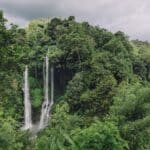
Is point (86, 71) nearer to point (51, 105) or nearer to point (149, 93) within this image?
point (51, 105)

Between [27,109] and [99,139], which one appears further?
[27,109]

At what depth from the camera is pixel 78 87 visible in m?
47.5

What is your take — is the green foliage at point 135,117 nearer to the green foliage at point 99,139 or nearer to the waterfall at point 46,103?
the green foliage at point 99,139

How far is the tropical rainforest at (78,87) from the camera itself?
2873 cm

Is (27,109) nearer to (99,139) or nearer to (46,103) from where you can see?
(46,103)

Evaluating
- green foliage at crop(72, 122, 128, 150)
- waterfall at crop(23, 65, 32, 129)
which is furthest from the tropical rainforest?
waterfall at crop(23, 65, 32, 129)

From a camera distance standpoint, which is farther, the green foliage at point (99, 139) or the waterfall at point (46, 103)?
the waterfall at point (46, 103)

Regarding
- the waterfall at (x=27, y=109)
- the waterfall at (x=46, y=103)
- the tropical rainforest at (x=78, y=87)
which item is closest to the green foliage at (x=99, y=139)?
the tropical rainforest at (x=78, y=87)

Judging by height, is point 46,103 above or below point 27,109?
above

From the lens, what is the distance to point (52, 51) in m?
54.6

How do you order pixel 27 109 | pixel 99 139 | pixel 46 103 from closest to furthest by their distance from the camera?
1. pixel 99 139
2. pixel 27 109
3. pixel 46 103

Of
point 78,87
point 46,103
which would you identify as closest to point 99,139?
point 78,87

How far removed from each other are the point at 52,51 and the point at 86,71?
6411 millimetres

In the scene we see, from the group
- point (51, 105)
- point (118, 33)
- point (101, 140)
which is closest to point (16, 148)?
point (101, 140)
